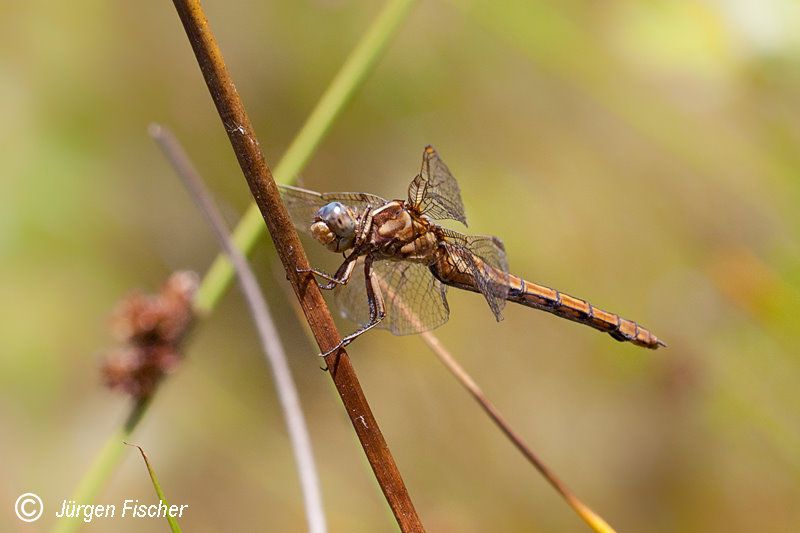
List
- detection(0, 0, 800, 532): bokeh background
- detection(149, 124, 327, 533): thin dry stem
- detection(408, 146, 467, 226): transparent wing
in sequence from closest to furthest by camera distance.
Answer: detection(149, 124, 327, 533): thin dry stem → detection(408, 146, 467, 226): transparent wing → detection(0, 0, 800, 532): bokeh background

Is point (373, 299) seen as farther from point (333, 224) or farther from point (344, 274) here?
point (333, 224)

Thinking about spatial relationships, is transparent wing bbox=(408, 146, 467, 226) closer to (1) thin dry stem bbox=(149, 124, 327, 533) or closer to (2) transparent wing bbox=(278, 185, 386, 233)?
(2) transparent wing bbox=(278, 185, 386, 233)

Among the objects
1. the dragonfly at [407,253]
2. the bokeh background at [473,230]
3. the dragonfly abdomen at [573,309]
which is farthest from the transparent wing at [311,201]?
the bokeh background at [473,230]

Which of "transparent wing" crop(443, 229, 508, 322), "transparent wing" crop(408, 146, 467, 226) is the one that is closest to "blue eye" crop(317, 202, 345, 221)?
"transparent wing" crop(408, 146, 467, 226)

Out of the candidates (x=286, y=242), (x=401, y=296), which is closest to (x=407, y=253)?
(x=401, y=296)

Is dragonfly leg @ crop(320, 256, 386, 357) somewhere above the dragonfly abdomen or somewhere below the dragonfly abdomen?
below
